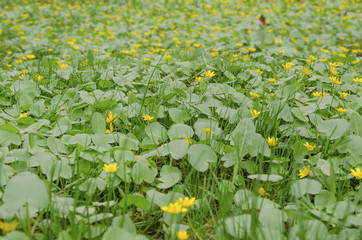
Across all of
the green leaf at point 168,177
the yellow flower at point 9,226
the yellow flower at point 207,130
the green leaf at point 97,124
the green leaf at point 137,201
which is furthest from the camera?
the green leaf at point 97,124

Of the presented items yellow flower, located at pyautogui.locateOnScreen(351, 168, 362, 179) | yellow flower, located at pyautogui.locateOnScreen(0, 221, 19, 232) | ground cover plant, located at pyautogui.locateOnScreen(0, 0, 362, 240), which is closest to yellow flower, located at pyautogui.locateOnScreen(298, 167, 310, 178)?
ground cover plant, located at pyautogui.locateOnScreen(0, 0, 362, 240)

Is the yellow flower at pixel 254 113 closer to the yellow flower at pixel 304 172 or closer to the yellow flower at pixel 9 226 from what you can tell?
the yellow flower at pixel 304 172

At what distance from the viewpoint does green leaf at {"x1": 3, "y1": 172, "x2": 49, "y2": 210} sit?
2.99ft

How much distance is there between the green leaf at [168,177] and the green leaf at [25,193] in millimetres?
427

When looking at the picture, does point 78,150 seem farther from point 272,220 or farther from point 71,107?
point 272,220

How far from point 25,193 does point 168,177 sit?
0.51 m

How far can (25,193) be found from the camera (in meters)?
0.92

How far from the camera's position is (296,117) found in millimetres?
1619

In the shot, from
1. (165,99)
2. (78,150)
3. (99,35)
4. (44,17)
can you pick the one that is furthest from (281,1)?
(78,150)

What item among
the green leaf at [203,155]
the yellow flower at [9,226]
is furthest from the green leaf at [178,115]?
the yellow flower at [9,226]

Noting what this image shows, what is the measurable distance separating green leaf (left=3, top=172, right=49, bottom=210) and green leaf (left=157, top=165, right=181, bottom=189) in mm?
427

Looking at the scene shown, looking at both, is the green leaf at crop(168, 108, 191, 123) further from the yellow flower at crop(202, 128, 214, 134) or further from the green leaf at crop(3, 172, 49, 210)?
the green leaf at crop(3, 172, 49, 210)

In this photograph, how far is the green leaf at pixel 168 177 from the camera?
1.24 m

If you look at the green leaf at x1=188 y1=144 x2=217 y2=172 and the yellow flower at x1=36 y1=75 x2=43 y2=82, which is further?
the yellow flower at x1=36 y1=75 x2=43 y2=82
